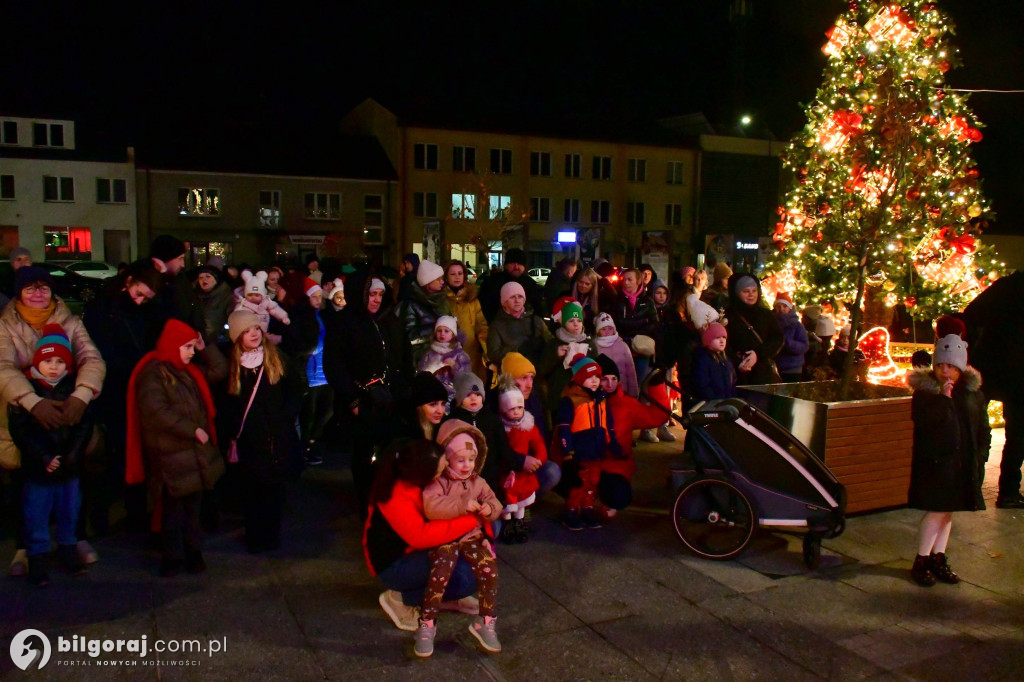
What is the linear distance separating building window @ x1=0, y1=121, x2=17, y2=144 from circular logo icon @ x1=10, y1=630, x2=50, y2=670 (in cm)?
4443

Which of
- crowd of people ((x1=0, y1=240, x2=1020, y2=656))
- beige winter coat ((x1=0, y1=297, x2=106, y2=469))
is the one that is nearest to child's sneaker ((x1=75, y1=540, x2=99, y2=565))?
crowd of people ((x1=0, y1=240, x2=1020, y2=656))

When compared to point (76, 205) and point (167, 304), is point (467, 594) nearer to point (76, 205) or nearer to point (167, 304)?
→ point (167, 304)

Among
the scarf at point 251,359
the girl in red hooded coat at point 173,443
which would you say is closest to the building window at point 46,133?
the scarf at point 251,359

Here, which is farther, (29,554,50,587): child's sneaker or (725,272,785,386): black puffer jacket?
(725,272,785,386): black puffer jacket

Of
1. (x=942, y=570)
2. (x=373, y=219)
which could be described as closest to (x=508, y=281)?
(x=942, y=570)

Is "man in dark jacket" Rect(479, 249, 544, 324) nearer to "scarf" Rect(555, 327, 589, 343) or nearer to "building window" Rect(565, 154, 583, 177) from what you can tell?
"scarf" Rect(555, 327, 589, 343)

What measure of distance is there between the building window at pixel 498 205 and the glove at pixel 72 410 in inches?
1648

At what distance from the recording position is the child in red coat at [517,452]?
18.4ft

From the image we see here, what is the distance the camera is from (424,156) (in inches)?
1779

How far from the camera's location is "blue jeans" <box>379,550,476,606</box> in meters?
4.20

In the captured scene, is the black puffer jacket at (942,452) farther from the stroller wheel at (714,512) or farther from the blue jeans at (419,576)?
the blue jeans at (419,576)

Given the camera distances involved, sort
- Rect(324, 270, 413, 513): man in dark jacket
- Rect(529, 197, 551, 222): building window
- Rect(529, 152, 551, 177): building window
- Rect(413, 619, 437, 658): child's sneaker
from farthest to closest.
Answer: Rect(529, 197, 551, 222): building window < Rect(529, 152, 551, 177): building window < Rect(324, 270, 413, 513): man in dark jacket < Rect(413, 619, 437, 658): child's sneaker

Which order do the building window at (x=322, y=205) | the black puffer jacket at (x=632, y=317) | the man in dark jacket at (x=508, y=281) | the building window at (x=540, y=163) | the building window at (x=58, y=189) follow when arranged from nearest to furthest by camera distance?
1. the man in dark jacket at (x=508, y=281)
2. the black puffer jacket at (x=632, y=317)
3. the building window at (x=58, y=189)
4. the building window at (x=322, y=205)
5. the building window at (x=540, y=163)

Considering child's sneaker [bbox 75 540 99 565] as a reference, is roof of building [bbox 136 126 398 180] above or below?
above
